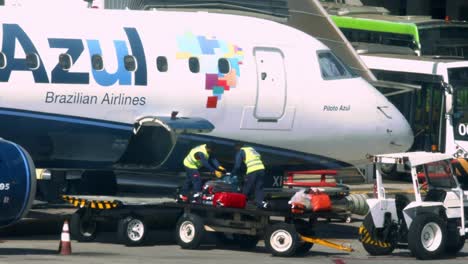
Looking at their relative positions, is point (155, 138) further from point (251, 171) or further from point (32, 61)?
point (32, 61)

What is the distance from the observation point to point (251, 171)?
21.4 metres

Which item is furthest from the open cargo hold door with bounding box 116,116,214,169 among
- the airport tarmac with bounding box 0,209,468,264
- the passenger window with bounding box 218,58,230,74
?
the airport tarmac with bounding box 0,209,468,264

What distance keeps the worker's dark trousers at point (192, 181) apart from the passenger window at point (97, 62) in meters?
2.16

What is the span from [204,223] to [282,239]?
4.37 feet

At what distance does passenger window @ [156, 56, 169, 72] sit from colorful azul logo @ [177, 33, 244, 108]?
0.94ft

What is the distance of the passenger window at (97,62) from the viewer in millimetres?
22078

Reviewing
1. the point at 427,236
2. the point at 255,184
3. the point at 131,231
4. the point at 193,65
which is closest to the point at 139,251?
the point at 131,231

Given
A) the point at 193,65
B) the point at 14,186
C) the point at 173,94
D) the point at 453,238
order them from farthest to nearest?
A: 1. the point at 193,65
2. the point at 173,94
3. the point at 453,238
4. the point at 14,186

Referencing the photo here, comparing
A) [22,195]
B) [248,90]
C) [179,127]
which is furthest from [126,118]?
[22,195]

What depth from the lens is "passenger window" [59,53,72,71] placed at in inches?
858

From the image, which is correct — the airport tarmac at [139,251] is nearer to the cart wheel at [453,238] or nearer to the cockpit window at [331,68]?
the cart wheel at [453,238]

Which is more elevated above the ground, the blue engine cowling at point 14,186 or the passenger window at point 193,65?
the passenger window at point 193,65

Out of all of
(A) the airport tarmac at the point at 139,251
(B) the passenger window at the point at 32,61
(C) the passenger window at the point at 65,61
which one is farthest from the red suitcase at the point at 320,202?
(B) the passenger window at the point at 32,61

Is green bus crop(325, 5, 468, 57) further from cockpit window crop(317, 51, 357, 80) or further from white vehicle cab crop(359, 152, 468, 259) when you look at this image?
white vehicle cab crop(359, 152, 468, 259)
